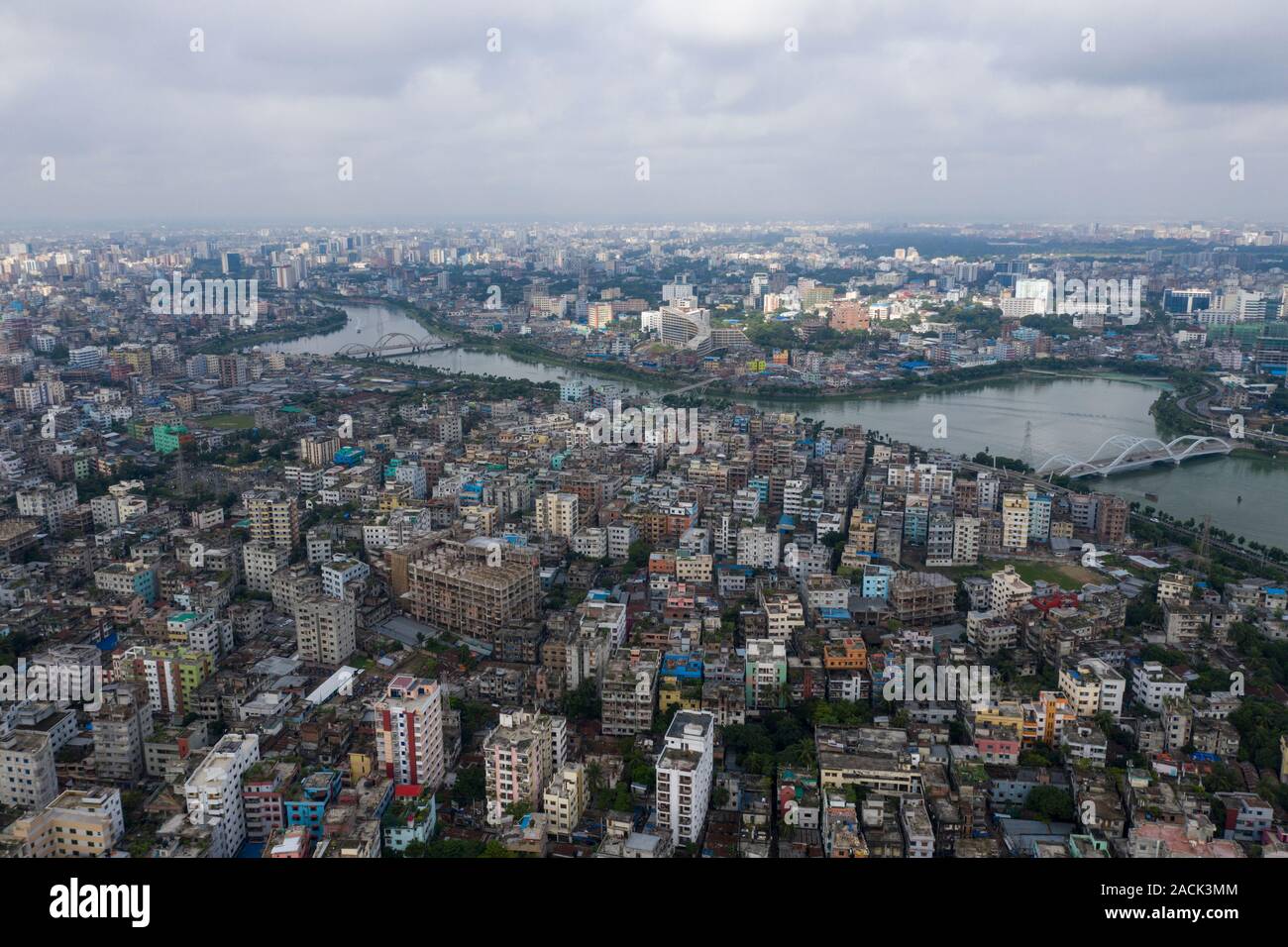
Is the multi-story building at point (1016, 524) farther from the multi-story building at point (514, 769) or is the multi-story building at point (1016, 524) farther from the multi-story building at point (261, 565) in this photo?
the multi-story building at point (261, 565)

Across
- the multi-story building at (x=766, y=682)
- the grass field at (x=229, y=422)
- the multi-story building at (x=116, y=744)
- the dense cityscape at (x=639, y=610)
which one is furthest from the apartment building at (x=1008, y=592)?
the grass field at (x=229, y=422)

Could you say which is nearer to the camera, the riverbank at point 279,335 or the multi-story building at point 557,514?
the multi-story building at point 557,514

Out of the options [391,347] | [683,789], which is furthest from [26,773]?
[391,347]


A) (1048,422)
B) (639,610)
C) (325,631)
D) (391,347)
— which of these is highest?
(391,347)

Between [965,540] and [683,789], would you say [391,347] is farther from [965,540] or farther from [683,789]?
[683,789]
